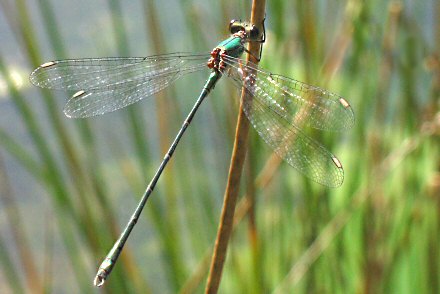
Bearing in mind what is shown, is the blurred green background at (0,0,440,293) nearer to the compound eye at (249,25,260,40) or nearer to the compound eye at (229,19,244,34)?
the compound eye at (229,19,244,34)

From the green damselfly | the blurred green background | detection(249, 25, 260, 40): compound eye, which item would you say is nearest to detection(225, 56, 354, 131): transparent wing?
the green damselfly

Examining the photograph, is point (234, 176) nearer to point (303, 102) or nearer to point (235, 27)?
point (303, 102)

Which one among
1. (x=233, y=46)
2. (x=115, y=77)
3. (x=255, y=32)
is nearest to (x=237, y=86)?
(x=233, y=46)

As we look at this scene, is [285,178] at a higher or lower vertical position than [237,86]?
lower

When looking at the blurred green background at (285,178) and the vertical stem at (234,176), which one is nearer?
the vertical stem at (234,176)

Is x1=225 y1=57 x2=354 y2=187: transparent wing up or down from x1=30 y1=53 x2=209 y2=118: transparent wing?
down

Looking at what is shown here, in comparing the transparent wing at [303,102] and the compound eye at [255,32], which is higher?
the compound eye at [255,32]

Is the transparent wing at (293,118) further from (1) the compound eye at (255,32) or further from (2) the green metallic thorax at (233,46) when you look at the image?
(1) the compound eye at (255,32)

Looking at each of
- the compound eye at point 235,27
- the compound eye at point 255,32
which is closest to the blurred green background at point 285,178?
the compound eye at point 235,27
